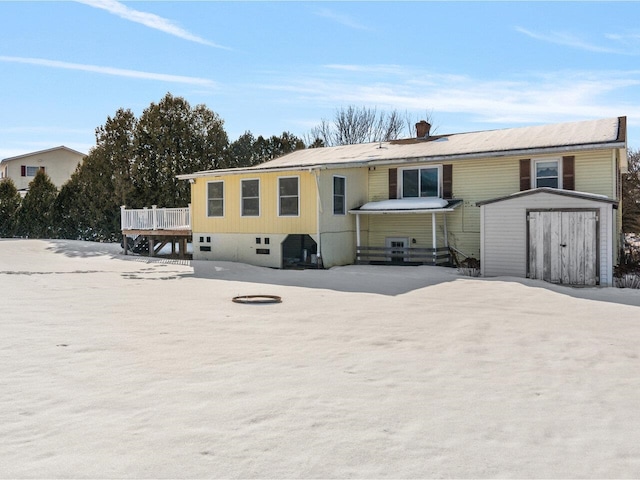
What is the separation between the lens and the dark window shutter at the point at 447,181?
61.1ft

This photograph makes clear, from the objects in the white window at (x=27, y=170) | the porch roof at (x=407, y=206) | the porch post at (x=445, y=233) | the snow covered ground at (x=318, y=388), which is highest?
the white window at (x=27, y=170)

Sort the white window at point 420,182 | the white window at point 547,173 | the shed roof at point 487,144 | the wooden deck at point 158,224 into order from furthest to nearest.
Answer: the wooden deck at point 158,224, the white window at point 420,182, the white window at point 547,173, the shed roof at point 487,144

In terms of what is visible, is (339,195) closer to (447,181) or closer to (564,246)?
(447,181)

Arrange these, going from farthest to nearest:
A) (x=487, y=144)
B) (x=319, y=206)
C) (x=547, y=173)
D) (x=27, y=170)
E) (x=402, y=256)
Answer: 1. (x=27, y=170)
2. (x=487, y=144)
3. (x=402, y=256)
4. (x=319, y=206)
5. (x=547, y=173)

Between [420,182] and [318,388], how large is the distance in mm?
15004

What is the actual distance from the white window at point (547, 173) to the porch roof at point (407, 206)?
2.51m

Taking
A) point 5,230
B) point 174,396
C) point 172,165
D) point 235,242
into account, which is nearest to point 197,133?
point 172,165

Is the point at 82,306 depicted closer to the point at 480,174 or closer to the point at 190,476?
the point at 190,476

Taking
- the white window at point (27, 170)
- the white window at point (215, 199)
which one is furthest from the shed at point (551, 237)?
the white window at point (27, 170)

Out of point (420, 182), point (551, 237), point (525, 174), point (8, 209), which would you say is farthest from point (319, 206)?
point (8, 209)

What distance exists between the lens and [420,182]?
19391mm

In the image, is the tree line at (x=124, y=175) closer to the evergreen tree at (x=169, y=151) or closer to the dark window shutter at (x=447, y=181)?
the evergreen tree at (x=169, y=151)

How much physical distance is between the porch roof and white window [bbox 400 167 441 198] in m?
0.46

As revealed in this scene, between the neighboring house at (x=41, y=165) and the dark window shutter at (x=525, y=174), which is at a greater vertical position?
the neighboring house at (x=41, y=165)
